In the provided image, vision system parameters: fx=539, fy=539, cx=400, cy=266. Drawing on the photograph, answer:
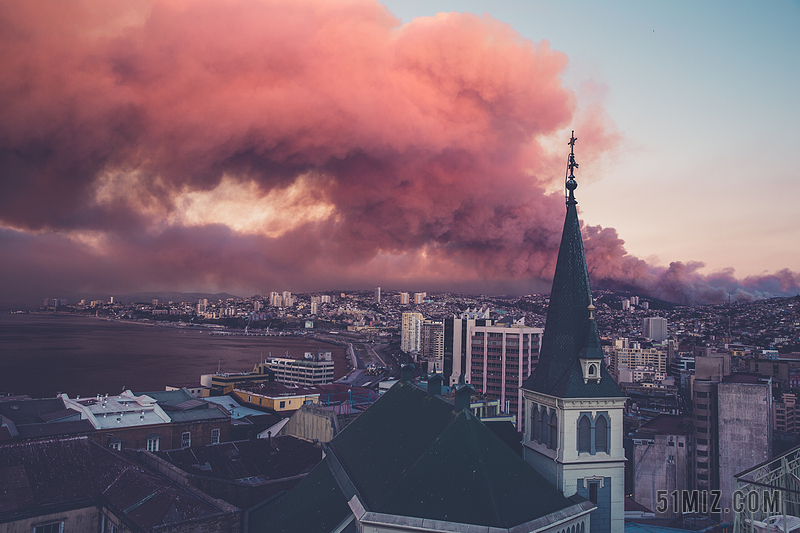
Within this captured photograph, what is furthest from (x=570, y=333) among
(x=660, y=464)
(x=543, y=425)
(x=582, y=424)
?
(x=660, y=464)

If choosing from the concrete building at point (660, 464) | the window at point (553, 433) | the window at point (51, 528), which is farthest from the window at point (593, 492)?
the concrete building at point (660, 464)

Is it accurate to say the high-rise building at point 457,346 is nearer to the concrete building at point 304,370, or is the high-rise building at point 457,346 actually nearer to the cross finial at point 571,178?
the concrete building at point 304,370

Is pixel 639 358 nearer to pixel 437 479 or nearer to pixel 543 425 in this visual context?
pixel 543 425

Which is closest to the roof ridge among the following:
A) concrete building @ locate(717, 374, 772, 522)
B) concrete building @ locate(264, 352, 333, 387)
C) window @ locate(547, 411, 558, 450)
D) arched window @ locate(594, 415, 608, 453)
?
window @ locate(547, 411, 558, 450)

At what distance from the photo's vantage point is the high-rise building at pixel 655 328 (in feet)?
568

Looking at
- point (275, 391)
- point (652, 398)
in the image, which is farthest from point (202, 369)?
point (652, 398)

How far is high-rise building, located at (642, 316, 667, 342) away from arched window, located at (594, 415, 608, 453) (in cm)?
17044

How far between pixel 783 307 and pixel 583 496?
152369 millimetres

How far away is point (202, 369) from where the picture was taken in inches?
5320

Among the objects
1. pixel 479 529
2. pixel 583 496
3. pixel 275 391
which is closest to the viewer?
pixel 479 529

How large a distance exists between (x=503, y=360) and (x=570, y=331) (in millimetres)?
58964

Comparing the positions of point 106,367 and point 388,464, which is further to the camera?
point 106,367

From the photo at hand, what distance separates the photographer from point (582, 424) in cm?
1755

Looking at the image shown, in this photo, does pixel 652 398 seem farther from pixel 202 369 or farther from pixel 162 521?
pixel 202 369
